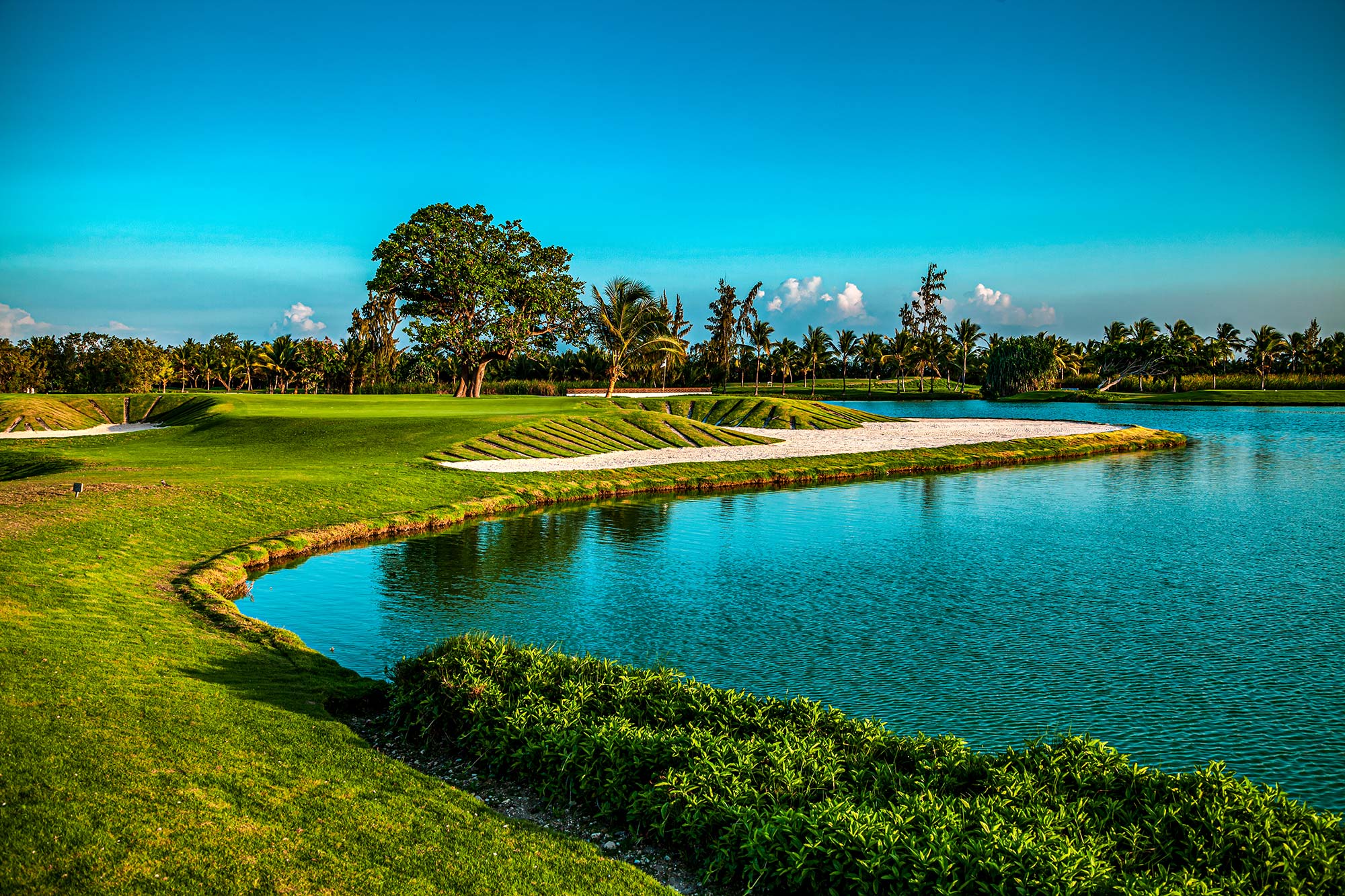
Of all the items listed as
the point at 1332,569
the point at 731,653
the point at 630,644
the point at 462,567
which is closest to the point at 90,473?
the point at 462,567

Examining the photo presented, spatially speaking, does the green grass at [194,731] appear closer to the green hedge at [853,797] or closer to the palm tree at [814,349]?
the green hedge at [853,797]

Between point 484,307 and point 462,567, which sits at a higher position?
point 484,307

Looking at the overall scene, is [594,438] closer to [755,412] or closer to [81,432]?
[755,412]

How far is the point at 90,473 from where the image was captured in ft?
85.7

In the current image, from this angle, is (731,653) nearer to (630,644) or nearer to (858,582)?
(630,644)

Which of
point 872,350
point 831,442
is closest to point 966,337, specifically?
point 872,350

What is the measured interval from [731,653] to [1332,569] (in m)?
15.9

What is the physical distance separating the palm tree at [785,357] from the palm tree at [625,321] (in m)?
68.2

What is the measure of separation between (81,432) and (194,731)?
47634 millimetres

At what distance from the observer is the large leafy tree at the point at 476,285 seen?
62.7 metres

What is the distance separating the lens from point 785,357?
13650cm

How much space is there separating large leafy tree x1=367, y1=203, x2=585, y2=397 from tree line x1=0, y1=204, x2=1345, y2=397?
0.12m

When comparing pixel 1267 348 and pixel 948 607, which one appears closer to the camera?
pixel 948 607

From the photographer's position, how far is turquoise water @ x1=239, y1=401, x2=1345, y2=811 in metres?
11.7
